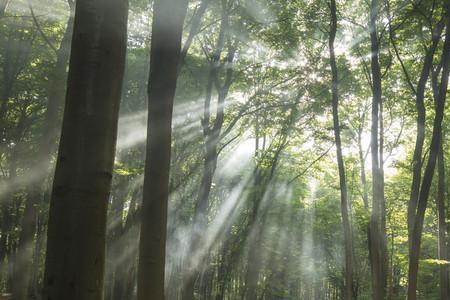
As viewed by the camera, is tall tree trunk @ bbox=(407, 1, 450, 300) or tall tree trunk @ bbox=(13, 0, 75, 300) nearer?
tall tree trunk @ bbox=(407, 1, 450, 300)

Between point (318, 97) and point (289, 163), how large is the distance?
22.4 ft

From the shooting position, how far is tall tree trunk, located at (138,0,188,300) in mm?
3609

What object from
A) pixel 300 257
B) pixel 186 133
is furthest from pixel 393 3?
pixel 300 257

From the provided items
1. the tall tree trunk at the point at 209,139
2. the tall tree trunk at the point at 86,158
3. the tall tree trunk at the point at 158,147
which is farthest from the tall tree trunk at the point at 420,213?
the tall tree trunk at the point at 86,158

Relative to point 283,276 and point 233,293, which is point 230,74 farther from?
point 233,293

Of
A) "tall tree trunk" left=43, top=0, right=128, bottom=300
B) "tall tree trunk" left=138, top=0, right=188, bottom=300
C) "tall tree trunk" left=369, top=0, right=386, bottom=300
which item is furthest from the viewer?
"tall tree trunk" left=369, top=0, right=386, bottom=300

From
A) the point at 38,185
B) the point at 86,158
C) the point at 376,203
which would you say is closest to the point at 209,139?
the point at 38,185

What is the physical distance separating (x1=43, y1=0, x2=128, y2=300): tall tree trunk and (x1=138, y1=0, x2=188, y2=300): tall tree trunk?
6.08 ft

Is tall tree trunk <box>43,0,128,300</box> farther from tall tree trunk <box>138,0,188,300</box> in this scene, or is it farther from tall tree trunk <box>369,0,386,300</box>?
tall tree trunk <box>369,0,386,300</box>

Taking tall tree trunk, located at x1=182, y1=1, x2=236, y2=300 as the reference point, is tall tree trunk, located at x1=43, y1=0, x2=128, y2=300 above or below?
below

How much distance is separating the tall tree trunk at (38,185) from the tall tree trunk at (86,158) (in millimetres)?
9738

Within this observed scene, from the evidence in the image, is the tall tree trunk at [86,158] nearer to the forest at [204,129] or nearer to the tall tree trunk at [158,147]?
the forest at [204,129]

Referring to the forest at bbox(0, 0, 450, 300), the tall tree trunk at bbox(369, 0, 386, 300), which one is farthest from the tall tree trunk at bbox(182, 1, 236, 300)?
the tall tree trunk at bbox(369, 0, 386, 300)

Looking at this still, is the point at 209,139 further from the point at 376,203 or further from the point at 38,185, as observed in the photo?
the point at 376,203
